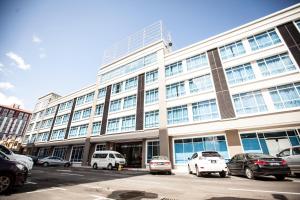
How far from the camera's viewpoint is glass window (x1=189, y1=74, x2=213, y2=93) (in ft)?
64.5

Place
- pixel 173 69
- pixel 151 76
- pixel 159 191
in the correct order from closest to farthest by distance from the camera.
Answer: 1. pixel 159 191
2. pixel 173 69
3. pixel 151 76

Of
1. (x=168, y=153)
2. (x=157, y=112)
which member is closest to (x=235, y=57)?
(x=157, y=112)

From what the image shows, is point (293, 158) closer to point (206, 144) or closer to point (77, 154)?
point (206, 144)

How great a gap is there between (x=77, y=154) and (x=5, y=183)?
2663 centimetres

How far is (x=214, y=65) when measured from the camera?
20.0 metres

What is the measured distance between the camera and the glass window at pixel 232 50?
1916cm

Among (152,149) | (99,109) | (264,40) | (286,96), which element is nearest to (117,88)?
(99,109)

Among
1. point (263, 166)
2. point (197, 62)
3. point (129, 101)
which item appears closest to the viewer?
point (263, 166)

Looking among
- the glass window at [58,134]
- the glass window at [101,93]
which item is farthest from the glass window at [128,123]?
the glass window at [58,134]

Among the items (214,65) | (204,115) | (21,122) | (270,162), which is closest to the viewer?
(270,162)

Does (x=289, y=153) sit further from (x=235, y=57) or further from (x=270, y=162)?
(x=235, y=57)

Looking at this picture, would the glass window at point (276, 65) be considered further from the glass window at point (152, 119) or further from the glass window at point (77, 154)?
the glass window at point (77, 154)

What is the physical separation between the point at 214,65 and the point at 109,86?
18609 millimetres

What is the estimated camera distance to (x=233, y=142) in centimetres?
1623
